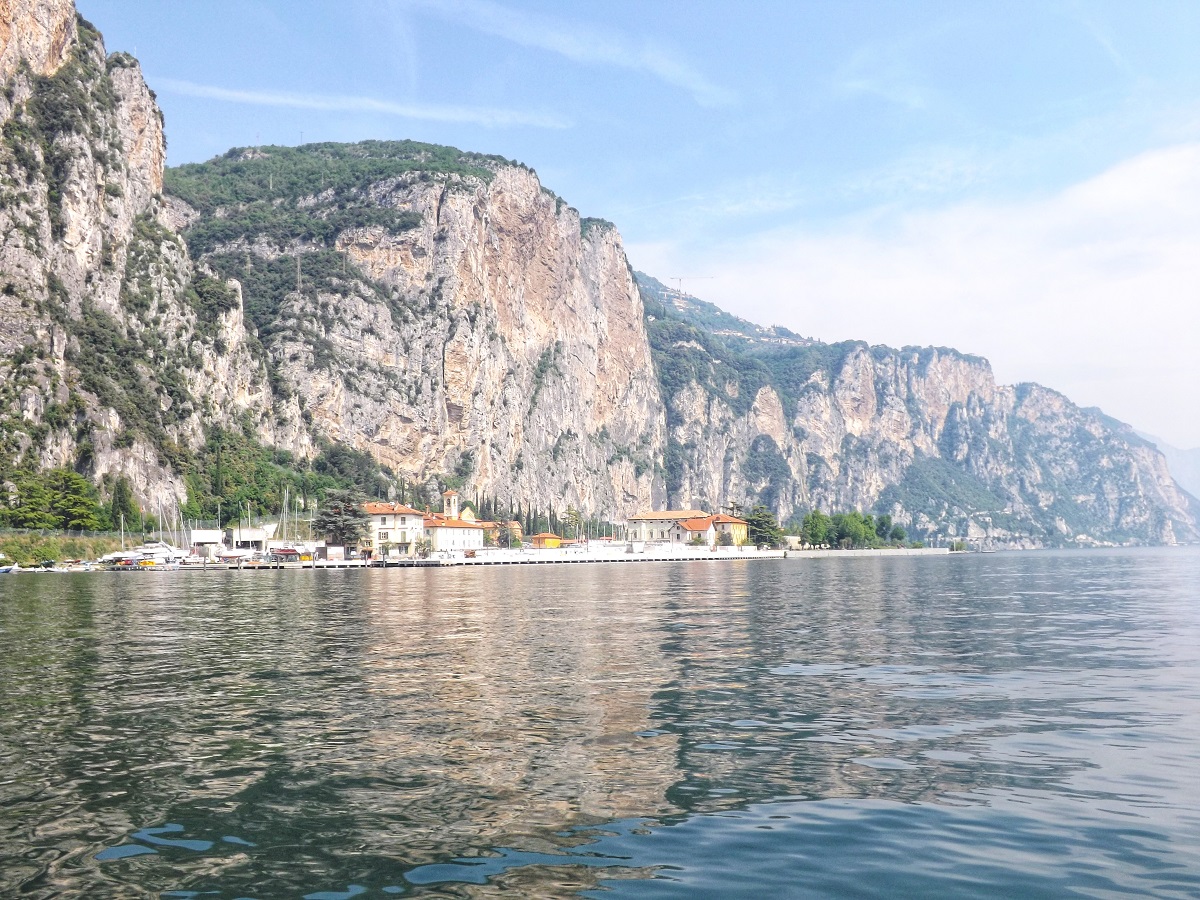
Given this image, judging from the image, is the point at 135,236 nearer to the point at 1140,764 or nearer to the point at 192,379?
the point at 192,379

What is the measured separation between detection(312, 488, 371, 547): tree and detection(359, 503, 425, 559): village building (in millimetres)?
9194

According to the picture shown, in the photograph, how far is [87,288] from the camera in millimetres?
163875

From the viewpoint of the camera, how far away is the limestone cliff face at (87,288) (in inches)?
5438

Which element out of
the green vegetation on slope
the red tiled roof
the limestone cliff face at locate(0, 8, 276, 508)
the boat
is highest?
the limestone cliff face at locate(0, 8, 276, 508)

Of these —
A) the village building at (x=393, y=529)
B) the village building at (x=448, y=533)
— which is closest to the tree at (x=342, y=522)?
the village building at (x=393, y=529)

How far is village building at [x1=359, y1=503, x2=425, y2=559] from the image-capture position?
172750mm

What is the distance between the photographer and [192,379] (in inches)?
7333

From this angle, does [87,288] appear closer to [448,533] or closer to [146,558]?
[146,558]

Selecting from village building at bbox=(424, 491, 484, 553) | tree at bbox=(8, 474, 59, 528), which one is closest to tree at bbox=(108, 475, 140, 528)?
tree at bbox=(8, 474, 59, 528)

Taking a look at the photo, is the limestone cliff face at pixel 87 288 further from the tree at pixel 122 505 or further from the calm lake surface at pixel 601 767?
the calm lake surface at pixel 601 767

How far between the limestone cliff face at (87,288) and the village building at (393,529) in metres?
32.7

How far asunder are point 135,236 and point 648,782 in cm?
19973

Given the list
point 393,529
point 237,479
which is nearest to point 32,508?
point 237,479

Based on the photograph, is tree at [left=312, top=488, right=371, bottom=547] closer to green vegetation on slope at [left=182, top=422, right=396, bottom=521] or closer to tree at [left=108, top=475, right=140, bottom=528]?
green vegetation on slope at [left=182, top=422, right=396, bottom=521]
